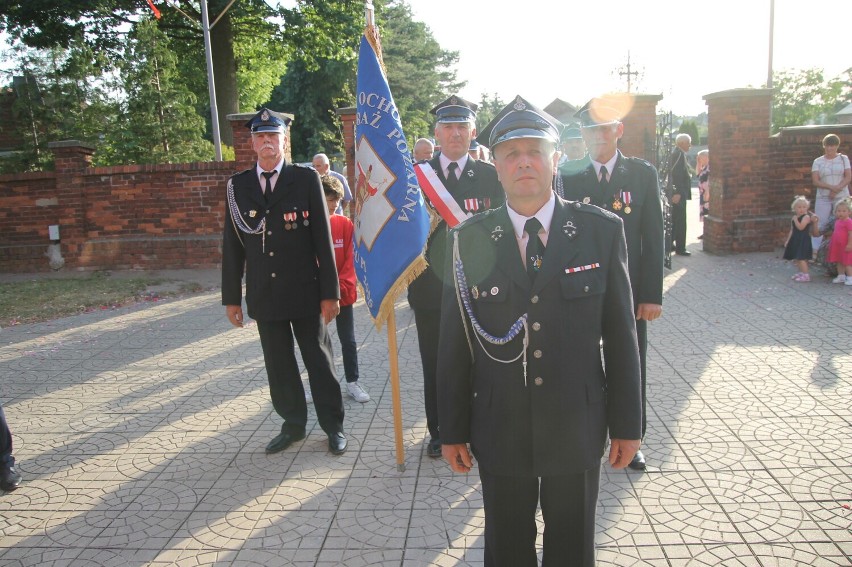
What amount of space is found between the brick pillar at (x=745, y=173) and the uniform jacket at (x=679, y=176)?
0.60 metres

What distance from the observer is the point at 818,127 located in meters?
11.7

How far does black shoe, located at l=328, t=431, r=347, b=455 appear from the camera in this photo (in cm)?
468

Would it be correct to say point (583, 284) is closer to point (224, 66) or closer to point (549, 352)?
point (549, 352)

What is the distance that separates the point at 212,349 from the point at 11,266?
793cm

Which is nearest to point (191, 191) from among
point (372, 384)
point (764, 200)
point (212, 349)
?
point (212, 349)

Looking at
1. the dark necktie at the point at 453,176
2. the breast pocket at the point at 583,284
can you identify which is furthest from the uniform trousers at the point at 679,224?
the breast pocket at the point at 583,284

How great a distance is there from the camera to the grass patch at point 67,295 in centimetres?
970

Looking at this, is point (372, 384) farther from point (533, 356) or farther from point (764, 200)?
point (764, 200)

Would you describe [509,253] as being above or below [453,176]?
below

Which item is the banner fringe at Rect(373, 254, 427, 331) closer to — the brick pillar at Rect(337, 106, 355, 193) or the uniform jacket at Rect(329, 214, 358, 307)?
the uniform jacket at Rect(329, 214, 358, 307)

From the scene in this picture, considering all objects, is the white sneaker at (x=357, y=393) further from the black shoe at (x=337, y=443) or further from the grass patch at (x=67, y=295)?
the grass patch at (x=67, y=295)

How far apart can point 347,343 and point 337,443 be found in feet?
4.43

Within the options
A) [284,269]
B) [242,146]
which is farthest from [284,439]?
[242,146]

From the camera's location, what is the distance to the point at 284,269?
A: 463cm
